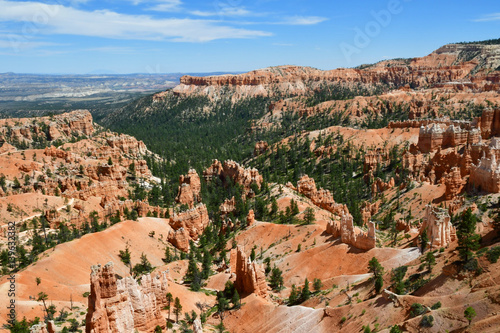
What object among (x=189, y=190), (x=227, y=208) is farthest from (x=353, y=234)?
(x=189, y=190)

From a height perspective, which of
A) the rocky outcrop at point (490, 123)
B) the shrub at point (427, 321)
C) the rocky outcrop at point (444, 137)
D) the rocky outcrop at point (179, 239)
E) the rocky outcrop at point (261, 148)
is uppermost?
the rocky outcrop at point (490, 123)

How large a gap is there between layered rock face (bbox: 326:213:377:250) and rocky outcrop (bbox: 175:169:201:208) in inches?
1923

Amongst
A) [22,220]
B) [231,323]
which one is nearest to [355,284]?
[231,323]

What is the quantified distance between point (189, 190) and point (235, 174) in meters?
13.4

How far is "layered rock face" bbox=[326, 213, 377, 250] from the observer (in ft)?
161

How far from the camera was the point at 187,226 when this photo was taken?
74.1 metres

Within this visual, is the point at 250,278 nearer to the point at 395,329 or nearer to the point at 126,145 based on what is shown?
the point at 395,329

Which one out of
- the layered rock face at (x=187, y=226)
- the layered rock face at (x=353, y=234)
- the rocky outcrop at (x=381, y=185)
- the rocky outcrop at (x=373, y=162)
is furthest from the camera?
the rocky outcrop at (x=373, y=162)

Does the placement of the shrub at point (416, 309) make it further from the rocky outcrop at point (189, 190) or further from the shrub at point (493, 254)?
the rocky outcrop at point (189, 190)

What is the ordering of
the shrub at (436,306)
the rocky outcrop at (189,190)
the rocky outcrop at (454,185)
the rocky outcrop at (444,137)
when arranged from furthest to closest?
the rocky outcrop at (189,190), the rocky outcrop at (444,137), the rocky outcrop at (454,185), the shrub at (436,306)

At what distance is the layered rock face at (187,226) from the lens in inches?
2677

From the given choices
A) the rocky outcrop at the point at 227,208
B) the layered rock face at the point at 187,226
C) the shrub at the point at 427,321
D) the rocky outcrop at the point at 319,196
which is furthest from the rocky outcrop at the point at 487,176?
the layered rock face at the point at 187,226

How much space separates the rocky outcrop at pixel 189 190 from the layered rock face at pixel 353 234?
48.9 metres

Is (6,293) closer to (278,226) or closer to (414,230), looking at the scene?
(278,226)
